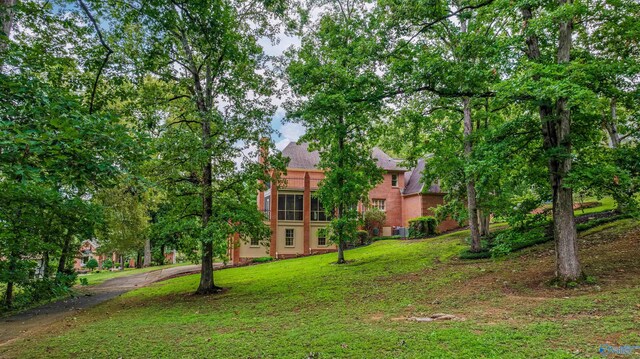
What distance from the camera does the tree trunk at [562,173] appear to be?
30.8 ft

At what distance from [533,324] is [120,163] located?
732 centimetres

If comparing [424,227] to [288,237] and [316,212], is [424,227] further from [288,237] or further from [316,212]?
[288,237]

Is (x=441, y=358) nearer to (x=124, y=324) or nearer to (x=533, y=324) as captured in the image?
(x=533, y=324)

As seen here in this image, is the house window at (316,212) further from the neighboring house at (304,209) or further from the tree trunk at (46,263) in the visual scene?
the tree trunk at (46,263)

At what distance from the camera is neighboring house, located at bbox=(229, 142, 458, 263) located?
95.7ft

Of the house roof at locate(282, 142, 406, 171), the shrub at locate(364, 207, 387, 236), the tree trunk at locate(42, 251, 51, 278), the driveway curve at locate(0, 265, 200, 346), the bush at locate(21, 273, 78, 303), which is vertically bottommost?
the driveway curve at locate(0, 265, 200, 346)

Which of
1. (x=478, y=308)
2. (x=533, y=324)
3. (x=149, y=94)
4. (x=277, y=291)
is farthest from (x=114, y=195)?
(x=533, y=324)

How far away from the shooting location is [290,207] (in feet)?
99.2

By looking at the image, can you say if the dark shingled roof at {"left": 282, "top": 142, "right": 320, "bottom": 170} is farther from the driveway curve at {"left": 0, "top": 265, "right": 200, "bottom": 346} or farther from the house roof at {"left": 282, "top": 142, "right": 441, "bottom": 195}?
the driveway curve at {"left": 0, "top": 265, "right": 200, "bottom": 346}

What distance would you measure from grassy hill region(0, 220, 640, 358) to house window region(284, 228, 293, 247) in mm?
13600

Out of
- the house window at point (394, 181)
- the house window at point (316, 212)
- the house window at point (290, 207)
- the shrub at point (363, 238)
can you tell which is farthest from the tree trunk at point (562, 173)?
the house window at point (394, 181)

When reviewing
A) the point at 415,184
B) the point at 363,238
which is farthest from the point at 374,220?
the point at 415,184

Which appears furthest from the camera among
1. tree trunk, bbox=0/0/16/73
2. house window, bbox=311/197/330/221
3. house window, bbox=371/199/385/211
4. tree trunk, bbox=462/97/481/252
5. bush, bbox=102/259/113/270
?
bush, bbox=102/259/113/270

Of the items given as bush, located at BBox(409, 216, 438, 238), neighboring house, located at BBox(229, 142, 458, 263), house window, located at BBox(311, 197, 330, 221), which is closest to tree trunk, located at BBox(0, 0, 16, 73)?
neighboring house, located at BBox(229, 142, 458, 263)
